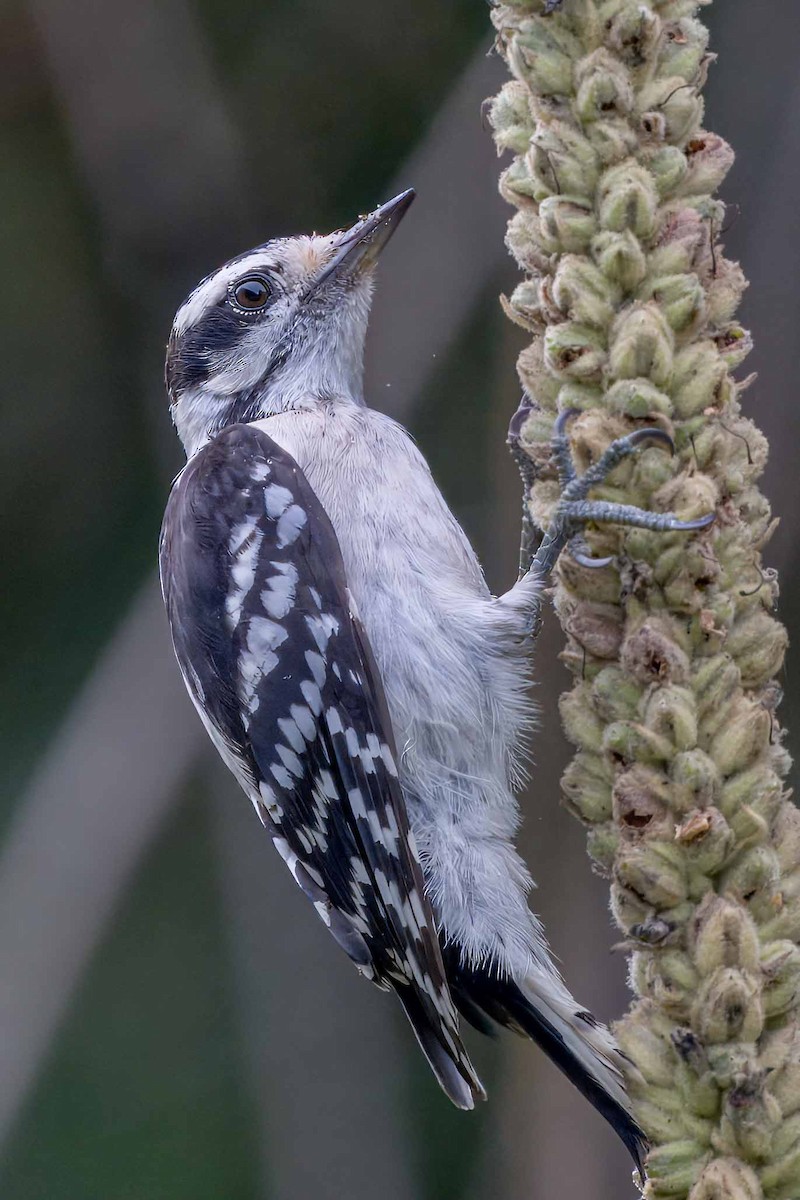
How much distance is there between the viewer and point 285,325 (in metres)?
2.53

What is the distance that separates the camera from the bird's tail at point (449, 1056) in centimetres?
192

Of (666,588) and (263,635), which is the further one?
(263,635)

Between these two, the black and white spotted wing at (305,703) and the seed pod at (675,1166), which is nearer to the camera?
the seed pod at (675,1166)

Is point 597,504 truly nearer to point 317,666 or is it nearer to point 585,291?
point 585,291

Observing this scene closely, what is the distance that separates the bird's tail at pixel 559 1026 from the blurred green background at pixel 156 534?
1153 mm

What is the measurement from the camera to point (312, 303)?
8.29ft

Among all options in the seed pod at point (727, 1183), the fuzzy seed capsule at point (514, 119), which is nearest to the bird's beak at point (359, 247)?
the fuzzy seed capsule at point (514, 119)

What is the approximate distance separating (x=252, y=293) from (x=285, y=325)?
99 mm

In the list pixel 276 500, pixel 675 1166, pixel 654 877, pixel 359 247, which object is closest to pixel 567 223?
pixel 654 877

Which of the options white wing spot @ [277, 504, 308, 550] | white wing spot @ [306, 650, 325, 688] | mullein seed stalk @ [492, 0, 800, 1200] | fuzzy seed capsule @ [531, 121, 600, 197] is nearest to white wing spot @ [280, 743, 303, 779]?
white wing spot @ [306, 650, 325, 688]

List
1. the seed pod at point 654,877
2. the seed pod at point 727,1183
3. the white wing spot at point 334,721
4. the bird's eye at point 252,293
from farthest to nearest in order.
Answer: the bird's eye at point 252,293, the white wing spot at point 334,721, the seed pod at point 654,877, the seed pod at point 727,1183

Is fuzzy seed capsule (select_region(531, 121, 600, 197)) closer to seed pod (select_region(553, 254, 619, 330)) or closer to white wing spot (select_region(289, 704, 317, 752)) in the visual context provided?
seed pod (select_region(553, 254, 619, 330))

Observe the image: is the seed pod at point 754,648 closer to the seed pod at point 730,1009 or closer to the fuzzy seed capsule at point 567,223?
the seed pod at point 730,1009

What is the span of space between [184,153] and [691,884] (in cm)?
324
